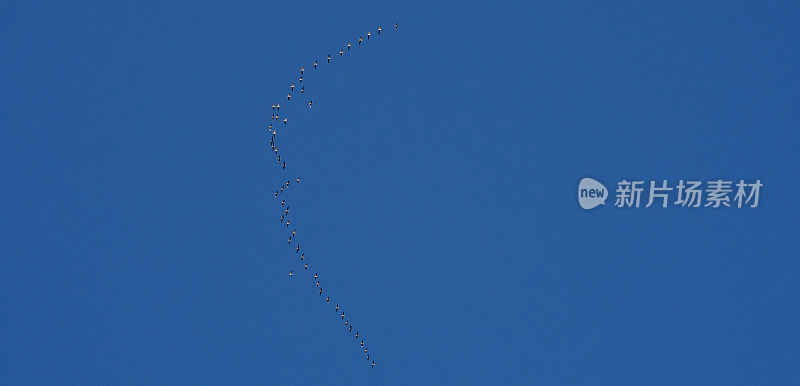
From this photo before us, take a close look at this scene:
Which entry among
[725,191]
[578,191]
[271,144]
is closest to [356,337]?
[271,144]

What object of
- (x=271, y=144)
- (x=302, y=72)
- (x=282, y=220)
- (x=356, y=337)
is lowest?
(x=356, y=337)

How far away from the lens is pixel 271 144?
1.99 m

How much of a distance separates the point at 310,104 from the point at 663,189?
1.03 metres

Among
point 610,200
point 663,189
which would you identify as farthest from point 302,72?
point 663,189

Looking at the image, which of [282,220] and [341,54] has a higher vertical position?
[341,54]

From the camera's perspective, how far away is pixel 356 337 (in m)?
2.04

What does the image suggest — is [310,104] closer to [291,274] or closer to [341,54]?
[341,54]

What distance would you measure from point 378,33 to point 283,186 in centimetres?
51

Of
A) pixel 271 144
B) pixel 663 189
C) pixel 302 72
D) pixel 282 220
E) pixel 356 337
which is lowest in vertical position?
pixel 356 337

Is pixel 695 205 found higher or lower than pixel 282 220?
lower

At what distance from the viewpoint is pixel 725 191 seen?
198cm

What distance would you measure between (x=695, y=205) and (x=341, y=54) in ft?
3.58

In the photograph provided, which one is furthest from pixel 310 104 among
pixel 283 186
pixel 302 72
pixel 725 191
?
pixel 725 191

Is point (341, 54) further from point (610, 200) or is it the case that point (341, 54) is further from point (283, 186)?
point (610, 200)
